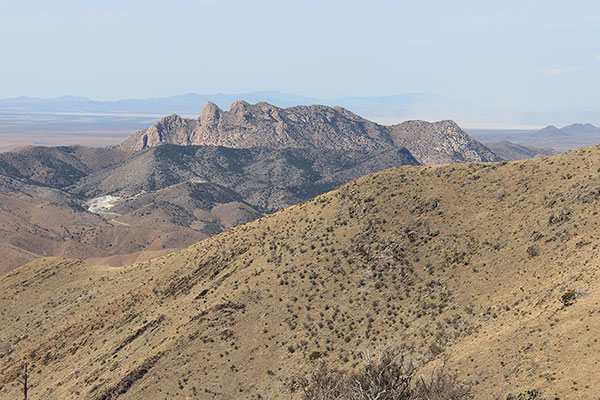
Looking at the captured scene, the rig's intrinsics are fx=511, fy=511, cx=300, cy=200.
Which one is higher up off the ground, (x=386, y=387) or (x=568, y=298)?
(x=568, y=298)

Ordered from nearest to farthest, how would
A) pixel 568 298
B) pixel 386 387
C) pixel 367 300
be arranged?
pixel 386 387, pixel 568 298, pixel 367 300

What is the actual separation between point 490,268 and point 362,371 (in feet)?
71.9

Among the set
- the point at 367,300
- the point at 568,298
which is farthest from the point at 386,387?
the point at 367,300

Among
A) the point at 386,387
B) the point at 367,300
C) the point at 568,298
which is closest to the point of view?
the point at 386,387

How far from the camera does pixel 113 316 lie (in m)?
57.9

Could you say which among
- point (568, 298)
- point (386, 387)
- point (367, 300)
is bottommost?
point (367, 300)

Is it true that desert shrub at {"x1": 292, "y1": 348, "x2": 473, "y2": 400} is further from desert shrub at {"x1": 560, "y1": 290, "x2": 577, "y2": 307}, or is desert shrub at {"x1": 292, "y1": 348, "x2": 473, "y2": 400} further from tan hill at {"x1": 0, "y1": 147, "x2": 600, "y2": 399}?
desert shrub at {"x1": 560, "y1": 290, "x2": 577, "y2": 307}

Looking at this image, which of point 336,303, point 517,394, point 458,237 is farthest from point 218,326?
point 517,394

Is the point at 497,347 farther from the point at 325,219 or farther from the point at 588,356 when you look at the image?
the point at 325,219

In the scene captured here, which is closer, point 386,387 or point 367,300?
point 386,387

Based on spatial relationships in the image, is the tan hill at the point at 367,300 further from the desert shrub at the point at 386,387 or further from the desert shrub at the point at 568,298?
the desert shrub at the point at 386,387

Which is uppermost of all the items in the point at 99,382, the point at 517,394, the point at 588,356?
the point at 588,356

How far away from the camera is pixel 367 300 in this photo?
4403 cm

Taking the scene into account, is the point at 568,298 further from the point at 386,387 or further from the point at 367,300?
the point at 367,300
